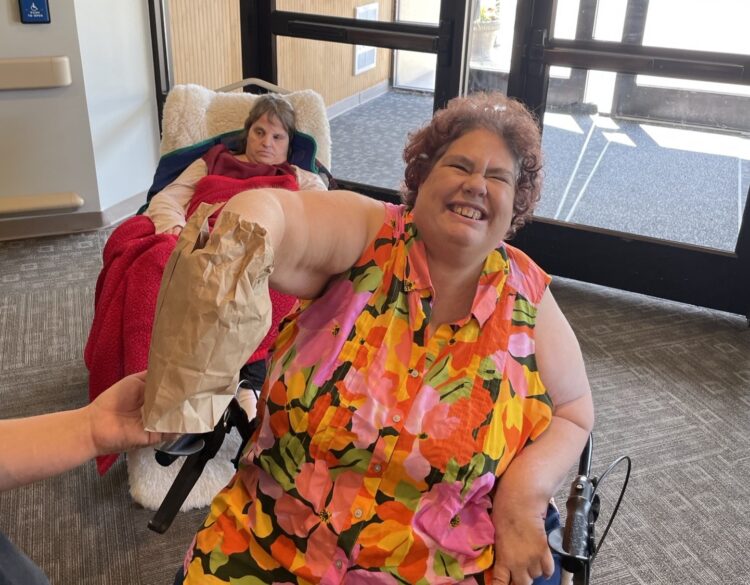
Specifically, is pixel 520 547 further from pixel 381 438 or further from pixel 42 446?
pixel 42 446

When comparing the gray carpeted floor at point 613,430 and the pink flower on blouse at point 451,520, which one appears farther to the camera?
the gray carpeted floor at point 613,430

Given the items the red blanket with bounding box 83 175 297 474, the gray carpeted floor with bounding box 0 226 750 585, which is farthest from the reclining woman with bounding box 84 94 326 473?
the gray carpeted floor with bounding box 0 226 750 585

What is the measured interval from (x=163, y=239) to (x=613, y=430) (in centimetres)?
147

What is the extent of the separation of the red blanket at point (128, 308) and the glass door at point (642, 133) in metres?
1.54

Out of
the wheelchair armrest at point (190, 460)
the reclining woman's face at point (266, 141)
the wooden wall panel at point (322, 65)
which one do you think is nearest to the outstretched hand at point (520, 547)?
the wheelchair armrest at point (190, 460)

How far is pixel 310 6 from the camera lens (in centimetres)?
336

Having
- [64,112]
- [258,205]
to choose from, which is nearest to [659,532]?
[258,205]

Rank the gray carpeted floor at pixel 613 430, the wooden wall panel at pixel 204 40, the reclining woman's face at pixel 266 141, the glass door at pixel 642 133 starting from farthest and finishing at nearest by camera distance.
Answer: the wooden wall panel at pixel 204 40 < the glass door at pixel 642 133 < the reclining woman's face at pixel 266 141 < the gray carpeted floor at pixel 613 430

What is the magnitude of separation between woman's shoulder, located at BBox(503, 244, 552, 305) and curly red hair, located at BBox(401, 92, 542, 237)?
7cm

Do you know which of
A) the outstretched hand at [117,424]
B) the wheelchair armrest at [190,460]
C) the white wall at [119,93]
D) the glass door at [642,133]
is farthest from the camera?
the white wall at [119,93]

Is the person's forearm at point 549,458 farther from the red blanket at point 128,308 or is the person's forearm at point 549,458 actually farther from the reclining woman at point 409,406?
the red blanket at point 128,308

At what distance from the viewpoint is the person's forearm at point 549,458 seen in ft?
3.96

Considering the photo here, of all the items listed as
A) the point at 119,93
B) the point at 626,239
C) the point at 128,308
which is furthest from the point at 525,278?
the point at 119,93

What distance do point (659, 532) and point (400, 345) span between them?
112 centimetres
